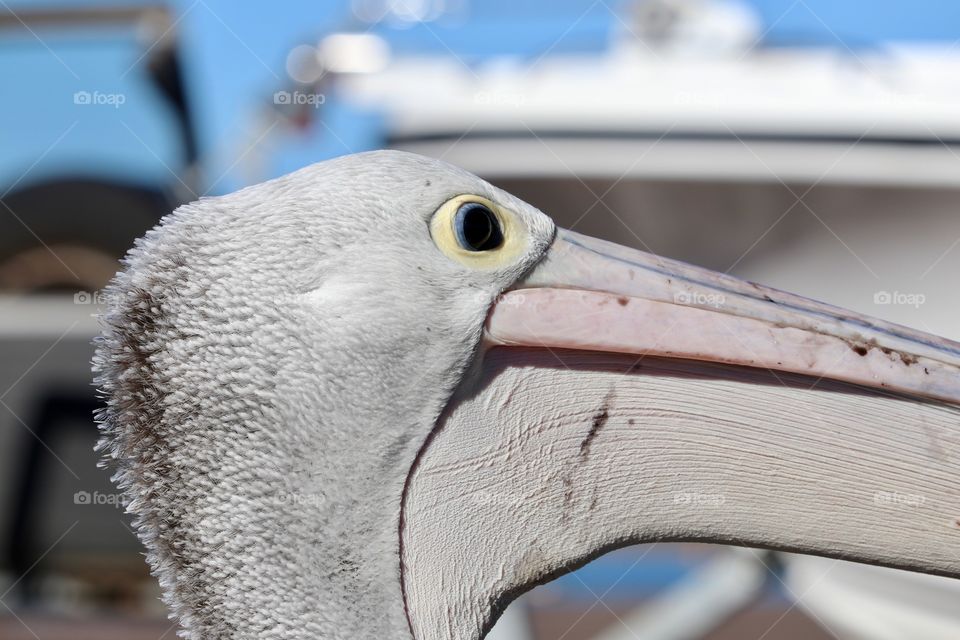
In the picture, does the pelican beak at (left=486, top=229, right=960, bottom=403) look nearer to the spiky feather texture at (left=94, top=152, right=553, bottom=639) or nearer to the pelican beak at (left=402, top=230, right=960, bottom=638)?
the pelican beak at (left=402, top=230, right=960, bottom=638)

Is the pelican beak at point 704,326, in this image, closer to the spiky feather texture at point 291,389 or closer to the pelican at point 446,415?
the pelican at point 446,415

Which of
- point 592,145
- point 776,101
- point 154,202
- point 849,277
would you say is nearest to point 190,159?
point 154,202

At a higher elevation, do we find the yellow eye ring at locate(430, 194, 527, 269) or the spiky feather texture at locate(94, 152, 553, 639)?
the yellow eye ring at locate(430, 194, 527, 269)

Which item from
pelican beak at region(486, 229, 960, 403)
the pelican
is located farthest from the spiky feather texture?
pelican beak at region(486, 229, 960, 403)

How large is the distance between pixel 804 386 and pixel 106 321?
1.12m

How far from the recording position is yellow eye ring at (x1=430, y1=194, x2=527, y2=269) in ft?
Result: 5.11

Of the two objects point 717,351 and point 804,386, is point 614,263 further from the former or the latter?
point 804,386

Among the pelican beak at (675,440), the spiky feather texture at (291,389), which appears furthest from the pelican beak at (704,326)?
the spiky feather texture at (291,389)

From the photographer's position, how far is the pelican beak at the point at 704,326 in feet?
4.84

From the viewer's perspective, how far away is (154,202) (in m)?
5.97

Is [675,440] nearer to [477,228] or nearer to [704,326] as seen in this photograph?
[704,326]

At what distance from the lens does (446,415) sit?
1546 millimetres

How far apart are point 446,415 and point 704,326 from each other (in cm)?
44

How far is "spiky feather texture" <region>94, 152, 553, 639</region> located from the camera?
1.48 meters
